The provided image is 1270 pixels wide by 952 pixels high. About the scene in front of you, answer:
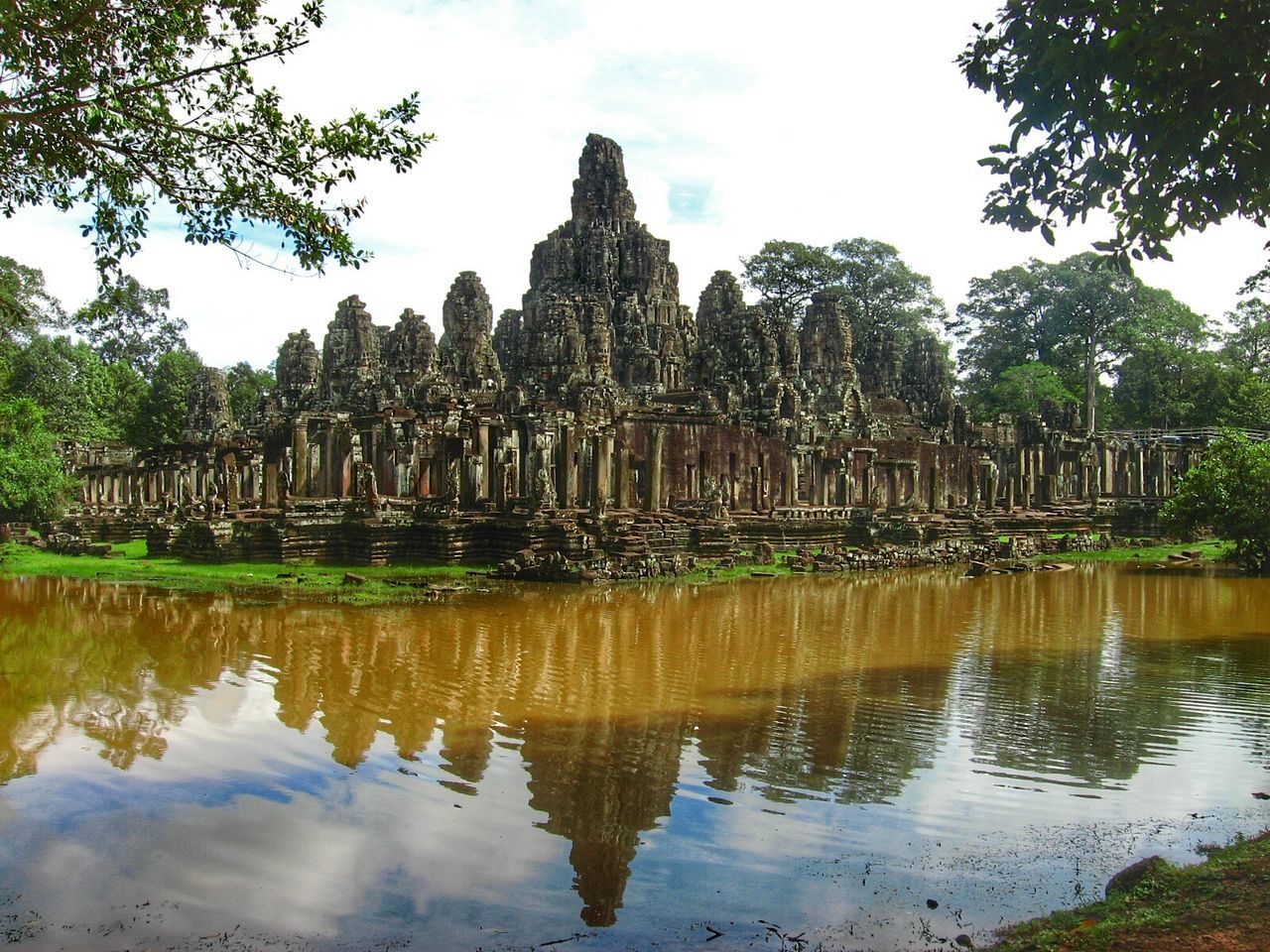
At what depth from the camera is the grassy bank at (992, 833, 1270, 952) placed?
3713 mm

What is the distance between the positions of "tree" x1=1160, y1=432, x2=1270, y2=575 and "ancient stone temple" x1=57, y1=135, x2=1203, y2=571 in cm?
565

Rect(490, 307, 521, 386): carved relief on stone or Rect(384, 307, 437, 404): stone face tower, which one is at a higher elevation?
Rect(490, 307, 521, 386): carved relief on stone

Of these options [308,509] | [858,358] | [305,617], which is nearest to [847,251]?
[858,358]

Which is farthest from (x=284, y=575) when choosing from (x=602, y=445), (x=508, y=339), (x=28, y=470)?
(x=508, y=339)

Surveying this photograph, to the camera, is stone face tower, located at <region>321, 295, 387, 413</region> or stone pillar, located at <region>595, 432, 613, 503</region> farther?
stone face tower, located at <region>321, 295, 387, 413</region>

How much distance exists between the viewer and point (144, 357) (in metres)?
54.1

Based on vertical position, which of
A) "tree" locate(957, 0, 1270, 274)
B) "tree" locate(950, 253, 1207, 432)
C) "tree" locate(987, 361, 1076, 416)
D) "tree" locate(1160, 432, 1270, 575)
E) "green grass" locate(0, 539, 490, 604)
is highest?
"tree" locate(950, 253, 1207, 432)

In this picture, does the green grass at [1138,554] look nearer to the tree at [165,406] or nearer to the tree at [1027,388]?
the tree at [1027,388]

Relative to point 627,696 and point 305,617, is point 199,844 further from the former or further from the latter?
point 305,617

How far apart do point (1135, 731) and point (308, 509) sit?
15466mm

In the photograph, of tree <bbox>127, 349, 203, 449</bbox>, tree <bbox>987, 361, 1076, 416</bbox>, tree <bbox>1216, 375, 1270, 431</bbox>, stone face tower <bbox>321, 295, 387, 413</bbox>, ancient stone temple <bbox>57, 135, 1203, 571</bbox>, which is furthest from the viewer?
tree <bbox>987, 361, 1076, 416</bbox>

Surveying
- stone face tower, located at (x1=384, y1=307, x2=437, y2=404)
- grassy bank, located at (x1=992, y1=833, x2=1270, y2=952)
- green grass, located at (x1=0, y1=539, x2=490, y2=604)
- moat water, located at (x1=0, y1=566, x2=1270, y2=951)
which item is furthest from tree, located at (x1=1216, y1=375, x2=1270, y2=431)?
grassy bank, located at (x1=992, y1=833, x2=1270, y2=952)

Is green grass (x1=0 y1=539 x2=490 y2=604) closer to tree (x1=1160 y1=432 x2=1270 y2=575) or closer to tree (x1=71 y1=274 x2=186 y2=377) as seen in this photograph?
tree (x1=1160 y1=432 x2=1270 y2=575)

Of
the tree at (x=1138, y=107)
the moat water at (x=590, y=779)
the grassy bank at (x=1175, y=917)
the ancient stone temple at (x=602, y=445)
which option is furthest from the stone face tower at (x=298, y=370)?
the grassy bank at (x=1175, y=917)
